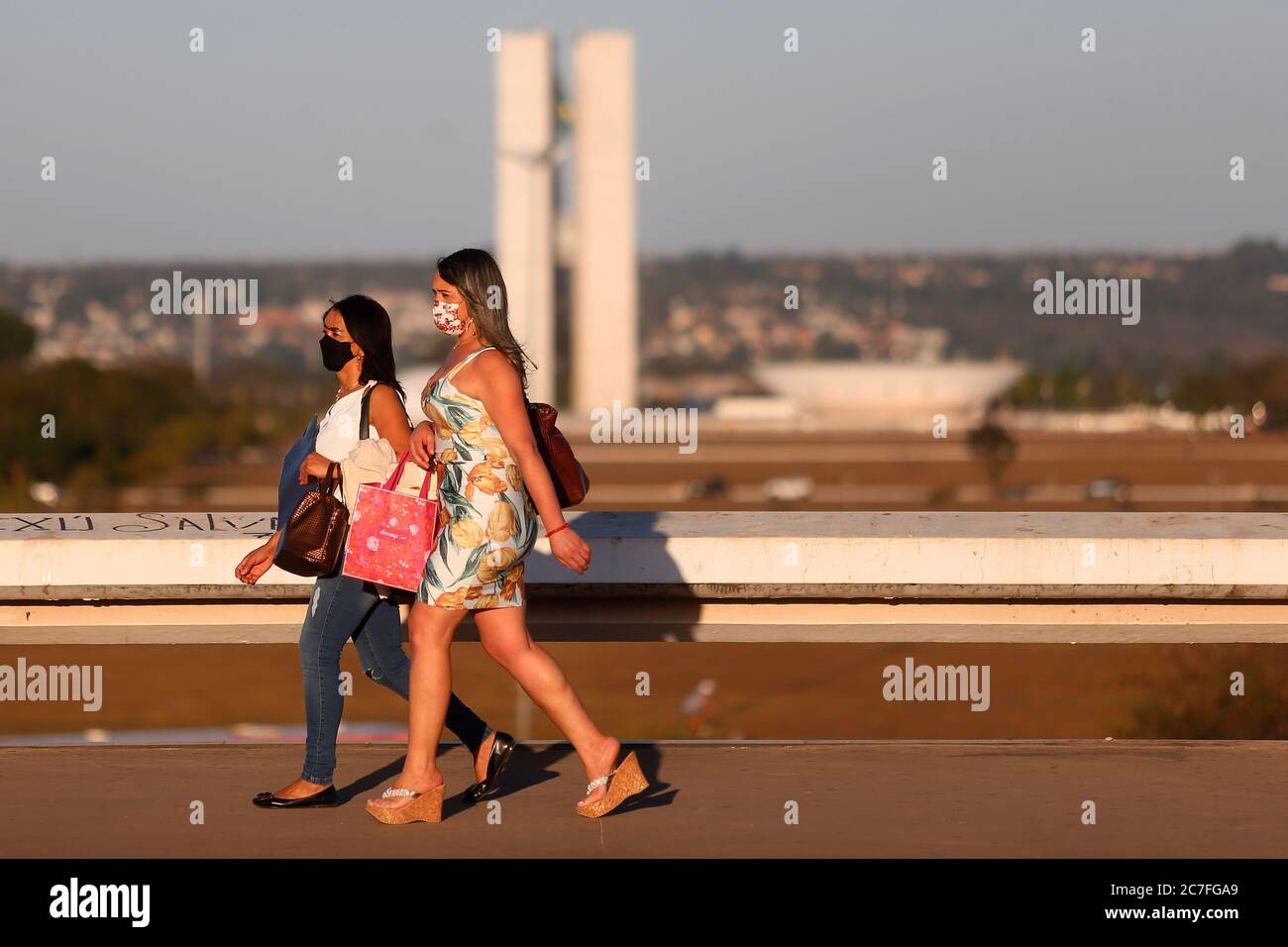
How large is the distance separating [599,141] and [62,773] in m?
99.5

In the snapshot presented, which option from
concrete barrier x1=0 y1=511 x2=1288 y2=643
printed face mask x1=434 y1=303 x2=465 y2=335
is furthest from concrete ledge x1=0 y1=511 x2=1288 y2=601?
printed face mask x1=434 y1=303 x2=465 y2=335

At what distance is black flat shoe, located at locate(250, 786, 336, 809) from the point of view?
593cm

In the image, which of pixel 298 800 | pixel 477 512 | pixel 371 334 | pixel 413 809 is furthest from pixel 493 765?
pixel 371 334

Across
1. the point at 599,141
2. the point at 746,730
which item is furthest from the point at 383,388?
the point at 599,141

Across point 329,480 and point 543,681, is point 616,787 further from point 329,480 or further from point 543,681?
point 329,480

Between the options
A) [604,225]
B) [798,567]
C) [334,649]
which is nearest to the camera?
[334,649]

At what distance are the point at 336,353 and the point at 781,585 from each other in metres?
1.86

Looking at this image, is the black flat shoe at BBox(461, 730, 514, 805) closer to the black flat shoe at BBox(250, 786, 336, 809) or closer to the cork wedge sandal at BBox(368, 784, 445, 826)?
the cork wedge sandal at BBox(368, 784, 445, 826)

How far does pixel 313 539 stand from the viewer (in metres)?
5.69

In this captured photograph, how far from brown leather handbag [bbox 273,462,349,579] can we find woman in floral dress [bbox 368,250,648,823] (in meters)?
0.30

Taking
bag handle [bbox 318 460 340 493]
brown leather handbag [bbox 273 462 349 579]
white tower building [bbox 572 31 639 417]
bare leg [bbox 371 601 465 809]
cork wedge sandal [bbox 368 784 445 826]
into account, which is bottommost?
cork wedge sandal [bbox 368 784 445 826]
